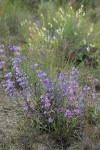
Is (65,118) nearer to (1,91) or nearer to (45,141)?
(45,141)

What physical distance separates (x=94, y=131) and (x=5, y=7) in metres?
4.12

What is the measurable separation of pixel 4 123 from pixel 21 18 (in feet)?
13.2

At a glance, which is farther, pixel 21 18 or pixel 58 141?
pixel 21 18

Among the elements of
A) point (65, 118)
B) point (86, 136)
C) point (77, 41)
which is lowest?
point (86, 136)

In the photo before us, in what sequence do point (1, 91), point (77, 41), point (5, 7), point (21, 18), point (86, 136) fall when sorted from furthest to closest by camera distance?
point (21, 18)
point (5, 7)
point (77, 41)
point (1, 91)
point (86, 136)

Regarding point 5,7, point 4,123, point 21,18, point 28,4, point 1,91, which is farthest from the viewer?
point 28,4

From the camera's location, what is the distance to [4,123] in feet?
10.7

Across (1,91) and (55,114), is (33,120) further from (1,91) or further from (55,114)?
(1,91)

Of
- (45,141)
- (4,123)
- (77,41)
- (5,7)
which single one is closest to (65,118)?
(45,141)

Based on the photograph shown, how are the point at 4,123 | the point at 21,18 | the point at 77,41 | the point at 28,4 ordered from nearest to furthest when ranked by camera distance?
the point at 4,123 → the point at 77,41 → the point at 21,18 → the point at 28,4

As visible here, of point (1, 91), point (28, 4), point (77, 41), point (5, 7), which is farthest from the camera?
point (28, 4)

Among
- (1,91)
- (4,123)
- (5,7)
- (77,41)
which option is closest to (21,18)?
(5,7)

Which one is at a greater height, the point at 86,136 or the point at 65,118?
the point at 65,118

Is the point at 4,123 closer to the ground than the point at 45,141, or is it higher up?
higher up
